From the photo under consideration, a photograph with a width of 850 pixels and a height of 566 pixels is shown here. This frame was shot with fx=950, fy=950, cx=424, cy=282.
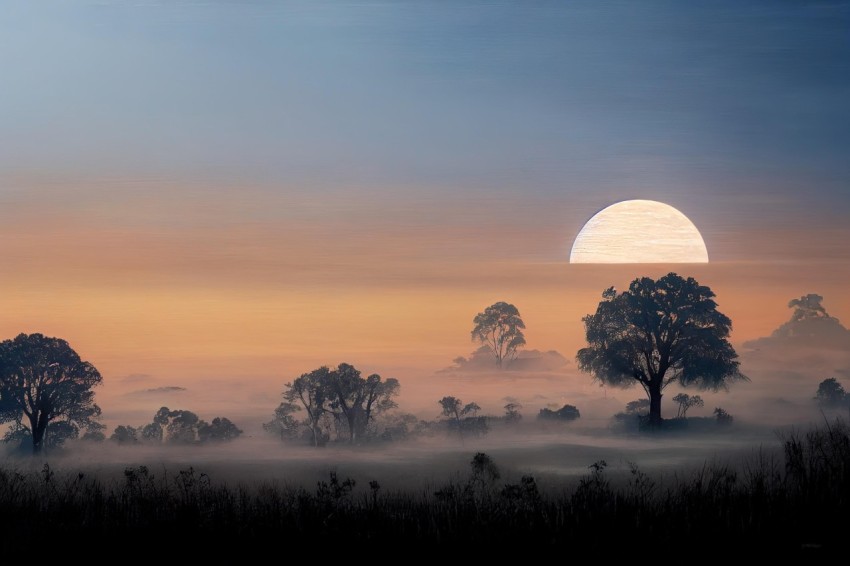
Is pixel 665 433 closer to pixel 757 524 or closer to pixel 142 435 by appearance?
pixel 142 435

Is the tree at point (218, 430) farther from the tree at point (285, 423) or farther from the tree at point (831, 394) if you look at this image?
the tree at point (831, 394)

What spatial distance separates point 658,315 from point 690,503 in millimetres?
30361

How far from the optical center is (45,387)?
149 feet

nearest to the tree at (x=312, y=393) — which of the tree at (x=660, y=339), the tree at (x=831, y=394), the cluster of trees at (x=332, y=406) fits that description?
the cluster of trees at (x=332, y=406)

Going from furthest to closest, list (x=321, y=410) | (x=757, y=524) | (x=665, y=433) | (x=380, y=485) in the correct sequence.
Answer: (x=321, y=410) → (x=665, y=433) → (x=380, y=485) → (x=757, y=524)

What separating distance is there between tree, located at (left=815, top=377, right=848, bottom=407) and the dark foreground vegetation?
3543 cm

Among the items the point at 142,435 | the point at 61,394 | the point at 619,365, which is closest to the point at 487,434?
the point at 619,365

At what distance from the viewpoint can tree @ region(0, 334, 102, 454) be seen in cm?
4409

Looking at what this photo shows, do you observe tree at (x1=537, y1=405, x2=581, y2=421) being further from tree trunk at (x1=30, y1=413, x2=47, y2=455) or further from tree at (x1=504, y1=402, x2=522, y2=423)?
tree trunk at (x1=30, y1=413, x2=47, y2=455)

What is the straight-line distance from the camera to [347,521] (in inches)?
620

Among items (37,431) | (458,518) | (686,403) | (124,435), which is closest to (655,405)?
(686,403)

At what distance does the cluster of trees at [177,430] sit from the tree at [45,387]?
1669mm

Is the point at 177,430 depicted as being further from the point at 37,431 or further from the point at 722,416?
the point at 722,416

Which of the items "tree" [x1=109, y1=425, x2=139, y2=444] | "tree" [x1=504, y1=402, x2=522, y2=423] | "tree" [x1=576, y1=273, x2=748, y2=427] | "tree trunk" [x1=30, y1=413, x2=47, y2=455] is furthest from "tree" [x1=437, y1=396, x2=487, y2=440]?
"tree trunk" [x1=30, y1=413, x2=47, y2=455]
